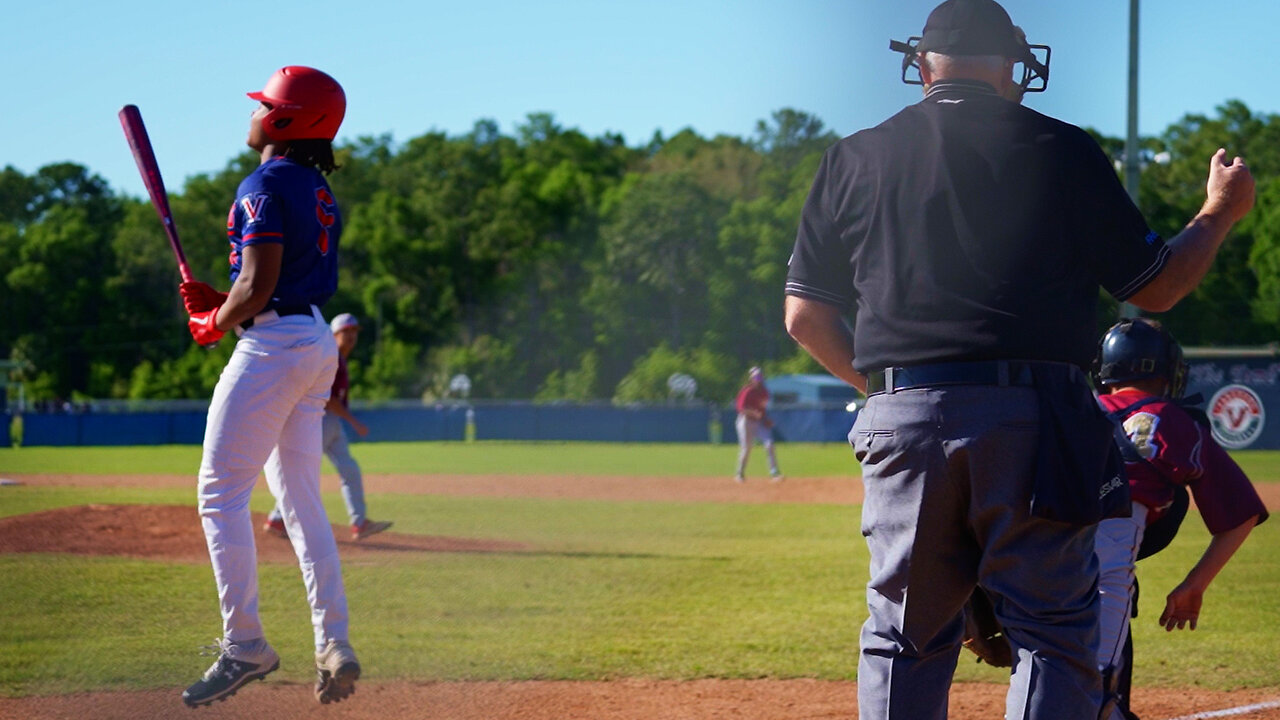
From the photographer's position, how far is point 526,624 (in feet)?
22.5

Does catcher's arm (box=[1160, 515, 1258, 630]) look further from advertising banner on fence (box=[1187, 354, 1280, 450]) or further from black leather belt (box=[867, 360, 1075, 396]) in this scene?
advertising banner on fence (box=[1187, 354, 1280, 450])

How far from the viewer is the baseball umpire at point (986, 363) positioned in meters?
2.58

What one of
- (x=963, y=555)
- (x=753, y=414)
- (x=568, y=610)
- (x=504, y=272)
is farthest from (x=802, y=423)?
(x=963, y=555)

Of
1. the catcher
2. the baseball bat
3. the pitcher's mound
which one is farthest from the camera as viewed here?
the pitcher's mound

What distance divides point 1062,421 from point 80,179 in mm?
41684

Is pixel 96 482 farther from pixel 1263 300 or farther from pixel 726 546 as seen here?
pixel 1263 300

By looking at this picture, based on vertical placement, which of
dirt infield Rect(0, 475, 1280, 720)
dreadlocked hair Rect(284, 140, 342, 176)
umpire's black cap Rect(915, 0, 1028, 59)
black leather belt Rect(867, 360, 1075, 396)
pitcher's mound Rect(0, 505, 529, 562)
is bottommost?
pitcher's mound Rect(0, 505, 529, 562)

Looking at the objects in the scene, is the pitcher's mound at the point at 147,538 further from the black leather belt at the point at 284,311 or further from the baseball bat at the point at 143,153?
the black leather belt at the point at 284,311

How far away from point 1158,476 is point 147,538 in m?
8.28

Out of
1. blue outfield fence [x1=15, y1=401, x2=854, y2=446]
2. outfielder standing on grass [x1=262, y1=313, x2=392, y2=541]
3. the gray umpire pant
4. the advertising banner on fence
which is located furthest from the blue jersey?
blue outfield fence [x1=15, y1=401, x2=854, y2=446]

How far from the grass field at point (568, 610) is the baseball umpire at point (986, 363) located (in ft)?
9.41

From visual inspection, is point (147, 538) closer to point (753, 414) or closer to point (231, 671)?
point (231, 671)

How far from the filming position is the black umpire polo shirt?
260 centimetres

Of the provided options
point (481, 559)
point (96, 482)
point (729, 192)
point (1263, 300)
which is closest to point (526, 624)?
point (481, 559)
